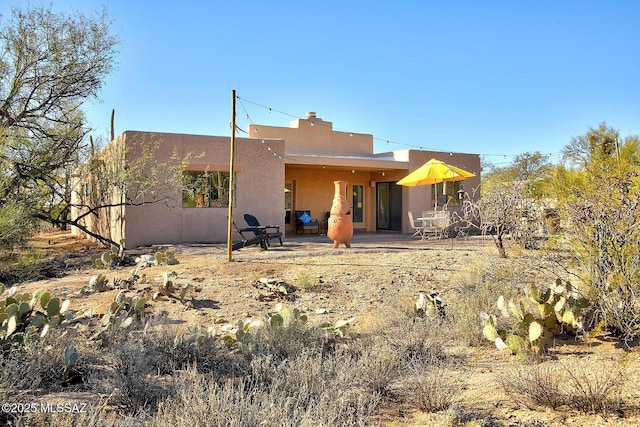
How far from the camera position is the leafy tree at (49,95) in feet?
43.3

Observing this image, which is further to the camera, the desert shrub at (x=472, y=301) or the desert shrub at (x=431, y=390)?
the desert shrub at (x=472, y=301)

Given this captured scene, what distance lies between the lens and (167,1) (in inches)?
378

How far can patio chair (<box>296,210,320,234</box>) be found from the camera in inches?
692

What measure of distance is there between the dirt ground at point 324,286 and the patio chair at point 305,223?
5.86 m

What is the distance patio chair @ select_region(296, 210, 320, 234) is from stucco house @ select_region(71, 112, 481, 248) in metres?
0.46

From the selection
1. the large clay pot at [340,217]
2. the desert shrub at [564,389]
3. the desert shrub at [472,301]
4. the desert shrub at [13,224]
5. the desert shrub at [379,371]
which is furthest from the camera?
the large clay pot at [340,217]

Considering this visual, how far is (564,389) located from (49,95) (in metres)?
15.6

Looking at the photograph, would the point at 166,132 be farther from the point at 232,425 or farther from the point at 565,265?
the point at 232,425

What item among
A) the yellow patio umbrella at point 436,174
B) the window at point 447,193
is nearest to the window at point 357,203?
the window at point 447,193

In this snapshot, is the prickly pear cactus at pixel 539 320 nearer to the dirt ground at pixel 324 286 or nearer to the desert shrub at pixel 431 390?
the dirt ground at pixel 324 286

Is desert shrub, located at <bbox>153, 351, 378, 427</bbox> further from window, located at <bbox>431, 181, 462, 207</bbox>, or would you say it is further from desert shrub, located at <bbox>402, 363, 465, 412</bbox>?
window, located at <bbox>431, 181, 462, 207</bbox>


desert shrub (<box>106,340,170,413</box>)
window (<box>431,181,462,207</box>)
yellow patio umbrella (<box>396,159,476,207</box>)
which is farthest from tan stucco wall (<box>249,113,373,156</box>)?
desert shrub (<box>106,340,170,413</box>)

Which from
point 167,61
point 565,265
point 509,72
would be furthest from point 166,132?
point 565,265

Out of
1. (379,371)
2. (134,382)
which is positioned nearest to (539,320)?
(379,371)
